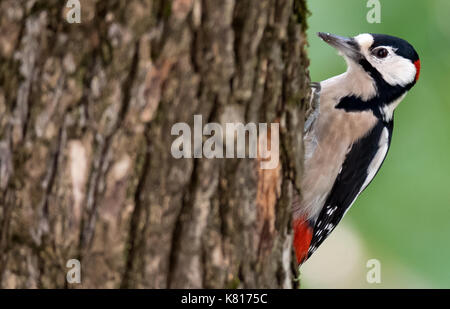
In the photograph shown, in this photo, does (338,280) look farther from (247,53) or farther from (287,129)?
(247,53)

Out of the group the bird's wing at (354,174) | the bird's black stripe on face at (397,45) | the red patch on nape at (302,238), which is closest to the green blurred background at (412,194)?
the bird's black stripe on face at (397,45)

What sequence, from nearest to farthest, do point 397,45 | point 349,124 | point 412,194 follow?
point 349,124 → point 397,45 → point 412,194

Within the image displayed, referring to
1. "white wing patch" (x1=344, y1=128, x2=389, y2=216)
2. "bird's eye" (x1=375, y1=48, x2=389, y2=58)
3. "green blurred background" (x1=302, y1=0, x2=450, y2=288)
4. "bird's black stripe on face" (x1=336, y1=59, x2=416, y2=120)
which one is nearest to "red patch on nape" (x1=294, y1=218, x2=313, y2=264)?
"white wing patch" (x1=344, y1=128, x2=389, y2=216)

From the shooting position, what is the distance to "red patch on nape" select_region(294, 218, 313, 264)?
2.81 meters

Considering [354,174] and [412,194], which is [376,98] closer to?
[354,174]

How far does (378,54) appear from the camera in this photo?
2.90 meters

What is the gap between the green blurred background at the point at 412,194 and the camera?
12.1 feet

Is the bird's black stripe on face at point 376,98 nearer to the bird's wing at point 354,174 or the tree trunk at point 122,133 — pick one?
the bird's wing at point 354,174

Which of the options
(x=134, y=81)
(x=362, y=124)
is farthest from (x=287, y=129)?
(x=362, y=124)

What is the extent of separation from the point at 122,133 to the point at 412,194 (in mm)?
2911

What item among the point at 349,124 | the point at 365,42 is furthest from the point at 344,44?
the point at 349,124

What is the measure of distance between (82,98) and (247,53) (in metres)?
0.42

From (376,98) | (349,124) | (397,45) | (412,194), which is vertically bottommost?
(412,194)

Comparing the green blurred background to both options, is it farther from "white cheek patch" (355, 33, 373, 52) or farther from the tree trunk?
the tree trunk
